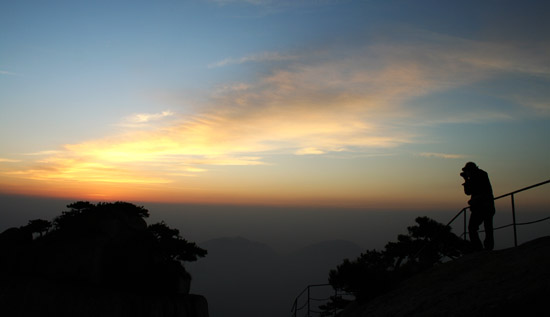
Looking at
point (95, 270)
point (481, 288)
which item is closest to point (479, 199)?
point (481, 288)

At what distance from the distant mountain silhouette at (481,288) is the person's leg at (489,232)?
74 centimetres

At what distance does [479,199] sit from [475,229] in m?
1.05

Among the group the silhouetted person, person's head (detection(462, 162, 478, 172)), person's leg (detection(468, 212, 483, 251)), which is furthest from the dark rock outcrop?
person's head (detection(462, 162, 478, 172))

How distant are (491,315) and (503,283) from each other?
53.3 inches

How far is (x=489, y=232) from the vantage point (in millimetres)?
10188

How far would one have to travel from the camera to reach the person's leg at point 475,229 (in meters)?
10.3

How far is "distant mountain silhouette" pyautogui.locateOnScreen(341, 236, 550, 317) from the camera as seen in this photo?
562cm

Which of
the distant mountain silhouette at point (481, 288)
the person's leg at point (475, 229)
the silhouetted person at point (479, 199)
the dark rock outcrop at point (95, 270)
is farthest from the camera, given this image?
the dark rock outcrop at point (95, 270)

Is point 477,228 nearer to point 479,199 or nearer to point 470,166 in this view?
point 479,199

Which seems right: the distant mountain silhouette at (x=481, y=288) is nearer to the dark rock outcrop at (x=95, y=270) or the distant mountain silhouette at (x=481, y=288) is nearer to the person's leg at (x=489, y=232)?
the person's leg at (x=489, y=232)

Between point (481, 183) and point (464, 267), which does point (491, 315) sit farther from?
point (481, 183)

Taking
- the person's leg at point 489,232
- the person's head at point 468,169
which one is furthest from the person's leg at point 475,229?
the person's head at point 468,169

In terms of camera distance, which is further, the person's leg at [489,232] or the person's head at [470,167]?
the person's head at [470,167]

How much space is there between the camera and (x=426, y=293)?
27.6ft
